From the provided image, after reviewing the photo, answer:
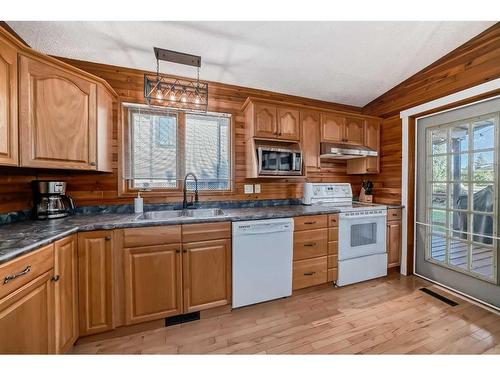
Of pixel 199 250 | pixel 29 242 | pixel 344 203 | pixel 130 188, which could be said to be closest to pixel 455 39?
pixel 344 203

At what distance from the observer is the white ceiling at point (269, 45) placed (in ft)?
5.60

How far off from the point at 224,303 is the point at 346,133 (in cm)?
252

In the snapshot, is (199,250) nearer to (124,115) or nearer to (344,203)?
(124,115)

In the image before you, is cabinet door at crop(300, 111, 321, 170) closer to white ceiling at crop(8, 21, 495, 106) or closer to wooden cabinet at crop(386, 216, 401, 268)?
white ceiling at crop(8, 21, 495, 106)

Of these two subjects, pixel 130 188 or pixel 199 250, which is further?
pixel 130 188

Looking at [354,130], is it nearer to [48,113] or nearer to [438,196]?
[438,196]

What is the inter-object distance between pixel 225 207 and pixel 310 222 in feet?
3.27

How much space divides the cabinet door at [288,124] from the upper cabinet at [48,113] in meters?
1.79

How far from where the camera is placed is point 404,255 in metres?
2.68

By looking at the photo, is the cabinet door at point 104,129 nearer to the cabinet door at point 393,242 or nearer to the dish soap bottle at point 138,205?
the dish soap bottle at point 138,205

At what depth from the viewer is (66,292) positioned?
1.37m

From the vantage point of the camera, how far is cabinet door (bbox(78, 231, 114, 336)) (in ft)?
4.89

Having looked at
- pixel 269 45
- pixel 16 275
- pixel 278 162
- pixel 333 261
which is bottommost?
pixel 333 261

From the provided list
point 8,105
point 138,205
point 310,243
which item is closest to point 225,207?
point 138,205
